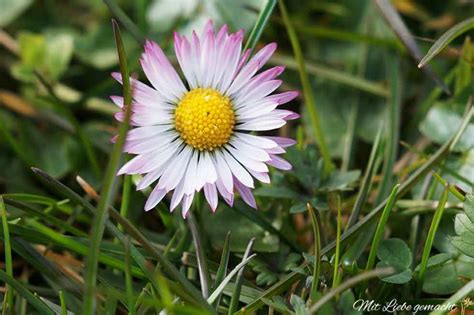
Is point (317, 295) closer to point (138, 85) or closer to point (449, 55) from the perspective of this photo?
point (138, 85)

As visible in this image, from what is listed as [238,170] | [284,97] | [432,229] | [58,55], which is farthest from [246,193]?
[58,55]

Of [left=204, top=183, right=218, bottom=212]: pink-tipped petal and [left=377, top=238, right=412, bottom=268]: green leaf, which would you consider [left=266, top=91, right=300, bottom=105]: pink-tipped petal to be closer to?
[left=204, top=183, right=218, bottom=212]: pink-tipped petal

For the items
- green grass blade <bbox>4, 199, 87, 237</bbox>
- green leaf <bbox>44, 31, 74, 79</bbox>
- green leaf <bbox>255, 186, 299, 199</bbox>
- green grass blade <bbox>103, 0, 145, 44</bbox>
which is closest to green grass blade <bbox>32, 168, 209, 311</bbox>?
green grass blade <bbox>4, 199, 87, 237</bbox>

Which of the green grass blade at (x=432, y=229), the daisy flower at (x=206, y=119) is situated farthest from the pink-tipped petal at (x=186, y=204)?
the green grass blade at (x=432, y=229)

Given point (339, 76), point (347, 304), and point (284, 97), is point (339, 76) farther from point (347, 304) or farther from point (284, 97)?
point (347, 304)

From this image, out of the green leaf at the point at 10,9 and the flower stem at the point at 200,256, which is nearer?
the flower stem at the point at 200,256

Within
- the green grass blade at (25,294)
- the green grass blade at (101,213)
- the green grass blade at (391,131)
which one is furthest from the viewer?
the green grass blade at (391,131)

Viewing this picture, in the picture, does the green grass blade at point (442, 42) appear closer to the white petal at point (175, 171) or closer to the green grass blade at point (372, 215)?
the green grass blade at point (372, 215)
